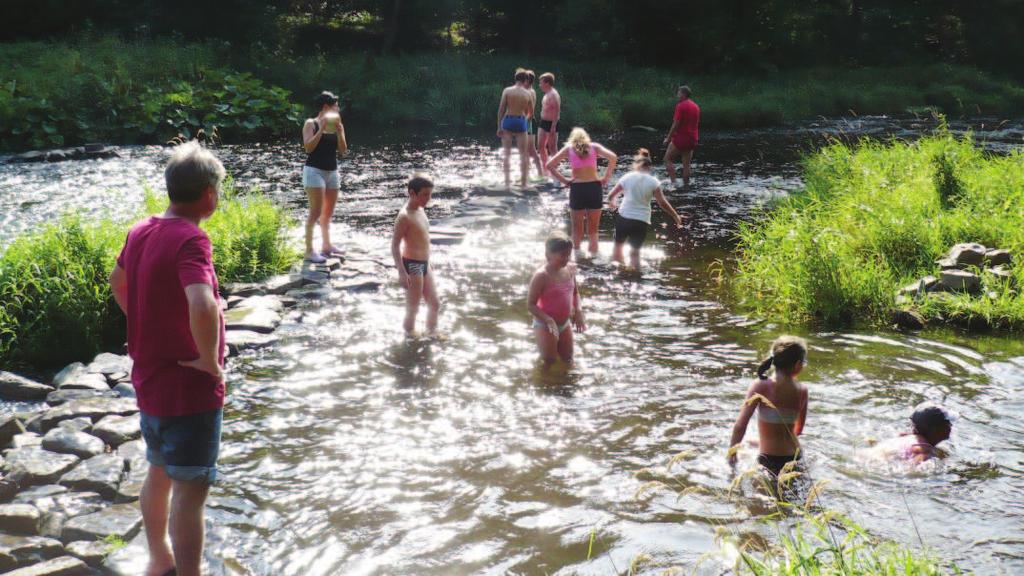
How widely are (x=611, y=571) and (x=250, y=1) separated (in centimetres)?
3559

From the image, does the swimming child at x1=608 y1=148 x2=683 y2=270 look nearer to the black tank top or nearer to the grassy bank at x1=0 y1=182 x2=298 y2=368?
the black tank top

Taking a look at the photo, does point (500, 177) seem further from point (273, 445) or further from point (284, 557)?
point (284, 557)

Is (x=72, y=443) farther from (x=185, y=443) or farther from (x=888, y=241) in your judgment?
(x=888, y=241)

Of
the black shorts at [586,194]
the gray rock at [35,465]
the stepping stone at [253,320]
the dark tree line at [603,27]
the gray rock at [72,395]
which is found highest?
the dark tree line at [603,27]

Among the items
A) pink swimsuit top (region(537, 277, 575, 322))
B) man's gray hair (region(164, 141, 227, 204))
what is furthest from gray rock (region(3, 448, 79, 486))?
pink swimsuit top (region(537, 277, 575, 322))

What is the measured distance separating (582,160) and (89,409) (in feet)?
22.3

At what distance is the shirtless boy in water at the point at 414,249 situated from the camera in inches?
309

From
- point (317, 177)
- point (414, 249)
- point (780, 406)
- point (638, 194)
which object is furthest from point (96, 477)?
point (638, 194)

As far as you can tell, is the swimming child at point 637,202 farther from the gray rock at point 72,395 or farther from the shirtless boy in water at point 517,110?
the gray rock at point 72,395

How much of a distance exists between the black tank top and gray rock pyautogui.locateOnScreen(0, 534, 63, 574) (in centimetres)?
638

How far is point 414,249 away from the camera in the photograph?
8.07 m

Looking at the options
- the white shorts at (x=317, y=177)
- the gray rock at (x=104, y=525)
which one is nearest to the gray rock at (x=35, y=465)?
the gray rock at (x=104, y=525)

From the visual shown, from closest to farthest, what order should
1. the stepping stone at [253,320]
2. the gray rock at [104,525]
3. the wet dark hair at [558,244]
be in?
the gray rock at [104,525]
the wet dark hair at [558,244]
the stepping stone at [253,320]

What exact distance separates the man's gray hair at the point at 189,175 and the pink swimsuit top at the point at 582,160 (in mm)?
7788
